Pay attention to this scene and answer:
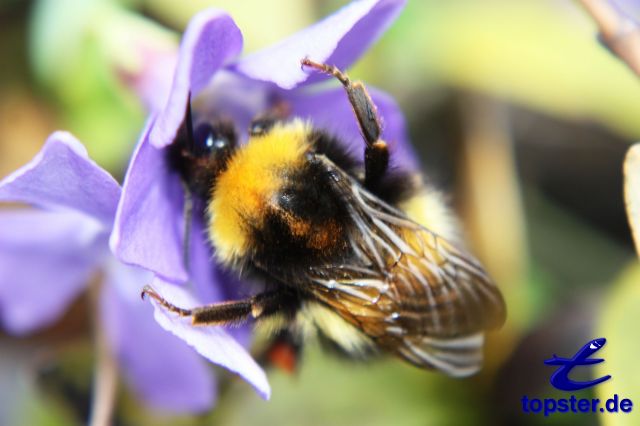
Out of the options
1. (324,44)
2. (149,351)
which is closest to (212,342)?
(324,44)

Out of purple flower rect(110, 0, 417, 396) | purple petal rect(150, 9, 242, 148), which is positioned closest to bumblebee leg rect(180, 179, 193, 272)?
purple flower rect(110, 0, 417, 396)

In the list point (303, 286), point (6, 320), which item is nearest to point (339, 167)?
point (303, 286)

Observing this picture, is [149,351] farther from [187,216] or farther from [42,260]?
[187,216]

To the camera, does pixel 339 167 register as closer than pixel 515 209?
Yes

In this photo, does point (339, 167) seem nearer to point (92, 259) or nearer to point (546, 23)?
point (92, 259)

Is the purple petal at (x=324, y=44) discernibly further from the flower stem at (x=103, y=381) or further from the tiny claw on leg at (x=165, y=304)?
the flower stem at (x=103, y=381)

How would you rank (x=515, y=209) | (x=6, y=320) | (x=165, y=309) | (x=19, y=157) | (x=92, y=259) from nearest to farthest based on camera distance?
(x=165, y=309), (x=92, y=259), (x=6, y=320), (x=515, y=209), (x=19, y=157)
